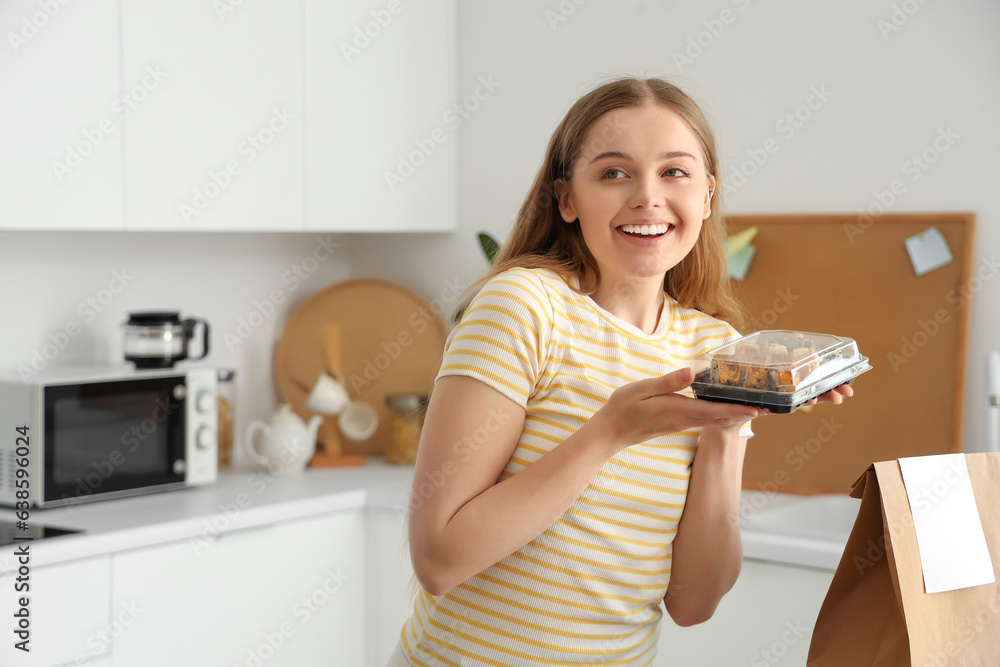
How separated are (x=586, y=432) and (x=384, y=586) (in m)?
1.43

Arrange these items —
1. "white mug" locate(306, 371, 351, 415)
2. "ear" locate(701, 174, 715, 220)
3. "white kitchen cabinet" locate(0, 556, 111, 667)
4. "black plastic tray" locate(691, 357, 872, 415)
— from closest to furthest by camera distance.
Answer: "black plastic tray" locate(691, 357, 872, 415) → "ear" locate(701, 174, 715, 220) → "white kitchen cabinet" locate(0, 556, 111, 667) → "white mug" locate(306, 371, 351, 415)

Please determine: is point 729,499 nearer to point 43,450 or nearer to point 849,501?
point 849,501

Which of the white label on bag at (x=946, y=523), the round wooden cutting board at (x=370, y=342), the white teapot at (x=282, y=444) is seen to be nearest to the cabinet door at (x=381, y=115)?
the round wooden cutting board at (x=370, y=342)

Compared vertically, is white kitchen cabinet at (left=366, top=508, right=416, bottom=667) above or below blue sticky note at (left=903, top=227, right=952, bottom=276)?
below

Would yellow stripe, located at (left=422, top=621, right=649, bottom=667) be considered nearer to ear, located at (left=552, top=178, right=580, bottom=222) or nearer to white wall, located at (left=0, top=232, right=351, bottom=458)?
ear, located at (left=552, top=178, right=580, bottom=222)

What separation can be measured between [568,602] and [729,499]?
21cm

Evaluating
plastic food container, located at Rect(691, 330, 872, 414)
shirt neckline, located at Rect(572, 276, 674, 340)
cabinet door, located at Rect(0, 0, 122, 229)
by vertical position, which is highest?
cabinet door, located at Rect(0, 0, 122, 229)

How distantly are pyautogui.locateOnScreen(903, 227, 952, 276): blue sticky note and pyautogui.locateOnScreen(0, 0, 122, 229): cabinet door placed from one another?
1539 mm

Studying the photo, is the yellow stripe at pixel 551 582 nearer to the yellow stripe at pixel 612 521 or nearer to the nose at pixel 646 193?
the yellow stripe at pixel 612 521

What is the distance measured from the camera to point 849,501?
6.55 feet

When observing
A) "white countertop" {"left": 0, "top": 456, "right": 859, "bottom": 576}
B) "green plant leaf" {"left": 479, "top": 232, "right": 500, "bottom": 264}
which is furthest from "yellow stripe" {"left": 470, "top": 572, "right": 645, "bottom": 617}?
"green plant leaf" {"left": 479, "top": 232, "right": 500, "bottom": 264}

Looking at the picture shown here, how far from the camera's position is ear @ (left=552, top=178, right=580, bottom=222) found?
1071 mm

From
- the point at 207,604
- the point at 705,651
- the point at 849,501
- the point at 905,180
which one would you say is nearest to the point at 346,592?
the point at 207,604

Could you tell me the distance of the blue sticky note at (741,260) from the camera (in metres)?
2.14
